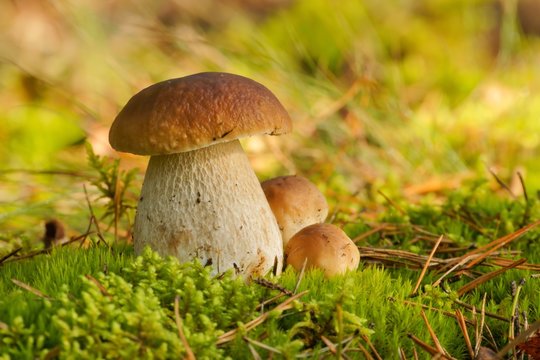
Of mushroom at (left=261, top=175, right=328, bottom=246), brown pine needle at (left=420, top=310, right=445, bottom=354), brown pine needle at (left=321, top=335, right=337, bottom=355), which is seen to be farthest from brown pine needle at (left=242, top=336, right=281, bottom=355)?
mushroom at (left=261, top=175, right=328, bottom=246)

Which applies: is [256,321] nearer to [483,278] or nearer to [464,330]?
[464,330]

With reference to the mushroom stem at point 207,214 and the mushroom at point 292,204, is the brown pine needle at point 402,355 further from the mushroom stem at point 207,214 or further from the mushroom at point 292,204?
the mushroom at point 292,204

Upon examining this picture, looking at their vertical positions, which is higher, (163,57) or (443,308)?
(163,57)

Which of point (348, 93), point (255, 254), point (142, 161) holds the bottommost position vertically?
point (255, 254)

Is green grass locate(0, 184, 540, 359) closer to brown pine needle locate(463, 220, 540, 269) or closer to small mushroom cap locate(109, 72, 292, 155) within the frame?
brown pine needle locate(463, 220, 540, 269)

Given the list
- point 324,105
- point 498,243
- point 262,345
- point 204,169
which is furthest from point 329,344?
point 324,105

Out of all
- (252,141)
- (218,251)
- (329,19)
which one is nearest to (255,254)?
(218,251)

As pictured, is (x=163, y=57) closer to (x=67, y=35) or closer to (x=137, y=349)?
(x=137, y=349)

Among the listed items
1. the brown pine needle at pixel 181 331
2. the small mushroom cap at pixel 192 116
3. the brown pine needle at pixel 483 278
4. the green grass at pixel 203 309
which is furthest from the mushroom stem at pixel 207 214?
the brown pine needle at pixel 483 278
